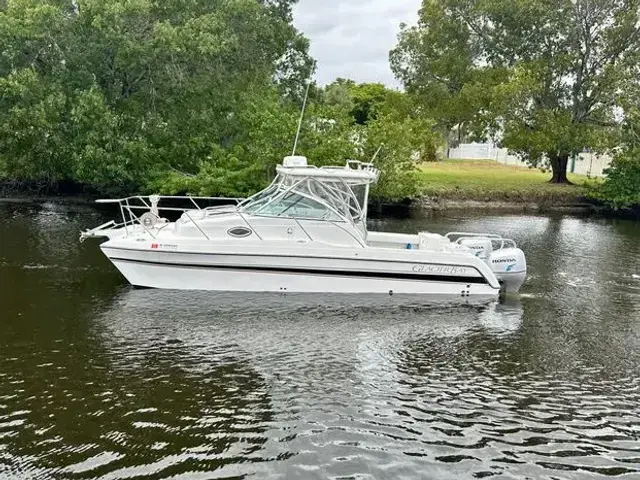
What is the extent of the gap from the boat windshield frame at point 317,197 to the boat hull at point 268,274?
1120 mm

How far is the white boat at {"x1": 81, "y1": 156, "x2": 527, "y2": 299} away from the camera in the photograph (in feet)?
47.6

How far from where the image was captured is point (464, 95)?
38.8 m

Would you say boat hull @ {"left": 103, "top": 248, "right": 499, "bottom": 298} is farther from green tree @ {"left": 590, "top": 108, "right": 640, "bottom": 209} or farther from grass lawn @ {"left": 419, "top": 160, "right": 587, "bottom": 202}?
green tree @ {"left": 590, "top": 108, "right": 640, "bottom": 209}

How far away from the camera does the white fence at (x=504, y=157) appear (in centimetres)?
5125

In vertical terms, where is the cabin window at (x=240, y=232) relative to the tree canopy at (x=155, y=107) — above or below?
below

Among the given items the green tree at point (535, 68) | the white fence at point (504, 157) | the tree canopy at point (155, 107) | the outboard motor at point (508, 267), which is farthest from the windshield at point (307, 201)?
the white fence at point (504, 157)

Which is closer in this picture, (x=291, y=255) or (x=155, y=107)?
(x=291, y=255)

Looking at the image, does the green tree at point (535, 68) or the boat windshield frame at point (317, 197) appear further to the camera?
the green tree at point (535, 68)

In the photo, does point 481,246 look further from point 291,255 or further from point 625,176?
point 625,176

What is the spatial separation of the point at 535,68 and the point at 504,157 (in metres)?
21.4

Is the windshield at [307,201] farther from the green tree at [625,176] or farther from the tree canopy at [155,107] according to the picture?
the green tree at [625,176]

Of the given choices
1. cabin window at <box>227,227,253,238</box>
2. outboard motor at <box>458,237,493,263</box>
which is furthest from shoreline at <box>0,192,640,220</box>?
cabin window at <box>227,227,253,238</box>

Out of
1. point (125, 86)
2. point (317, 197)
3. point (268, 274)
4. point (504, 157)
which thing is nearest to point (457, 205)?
point (125, 86)

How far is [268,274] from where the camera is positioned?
578 inches
